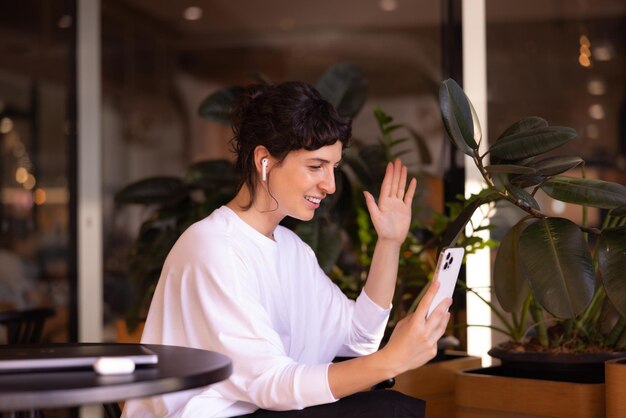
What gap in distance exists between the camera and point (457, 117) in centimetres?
240

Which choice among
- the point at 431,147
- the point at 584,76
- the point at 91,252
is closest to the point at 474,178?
the point at 431,147

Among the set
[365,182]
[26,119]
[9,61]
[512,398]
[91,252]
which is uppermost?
[9,61]

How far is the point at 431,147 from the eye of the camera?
12.1 feet

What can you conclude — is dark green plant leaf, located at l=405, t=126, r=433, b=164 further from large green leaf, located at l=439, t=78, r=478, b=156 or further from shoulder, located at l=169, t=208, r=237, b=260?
shoulder, located at l=169, t=208, r=237, b=260

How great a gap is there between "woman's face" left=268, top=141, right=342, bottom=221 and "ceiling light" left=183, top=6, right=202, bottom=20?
2.21 meters

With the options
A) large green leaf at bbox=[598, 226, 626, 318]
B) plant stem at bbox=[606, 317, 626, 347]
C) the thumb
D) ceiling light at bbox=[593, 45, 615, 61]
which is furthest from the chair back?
ceiling light at bbox=[593, 45, 615, 61]

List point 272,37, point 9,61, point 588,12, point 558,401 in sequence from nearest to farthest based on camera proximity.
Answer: point 558,401
point 588,12
point 272,37
point 9,61

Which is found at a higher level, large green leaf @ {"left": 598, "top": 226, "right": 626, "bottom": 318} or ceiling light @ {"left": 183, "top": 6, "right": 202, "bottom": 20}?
ceiling light @ {"left": 183, "top": 6, "right": 202, "bottom": 20}

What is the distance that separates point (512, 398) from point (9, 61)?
291 cm

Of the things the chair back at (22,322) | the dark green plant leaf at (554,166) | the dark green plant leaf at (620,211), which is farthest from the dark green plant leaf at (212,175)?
the dark green plant leaf at (620,211)

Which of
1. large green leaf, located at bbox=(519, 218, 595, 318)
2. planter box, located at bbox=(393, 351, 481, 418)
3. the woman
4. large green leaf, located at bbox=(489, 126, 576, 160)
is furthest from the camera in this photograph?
planter box, located at bbox=(393, 351, 481, 418)

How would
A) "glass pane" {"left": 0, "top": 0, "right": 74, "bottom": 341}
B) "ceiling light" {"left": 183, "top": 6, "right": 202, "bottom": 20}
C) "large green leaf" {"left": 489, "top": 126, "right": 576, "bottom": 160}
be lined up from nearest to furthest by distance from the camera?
"large green leaf" {"left": 489, "top": 126, "right": 576, "bottom": 160}, "ceiling light" {"left": 183, "top": 6, "right": 202, "bottom": 20}, "glass pane" {"left": 0, "top": 0, "right": 74, "bottom": 341}

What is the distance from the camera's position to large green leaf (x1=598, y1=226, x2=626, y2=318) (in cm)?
225

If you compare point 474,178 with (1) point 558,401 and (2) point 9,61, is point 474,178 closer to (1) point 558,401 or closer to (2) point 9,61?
(1) point 558,401
